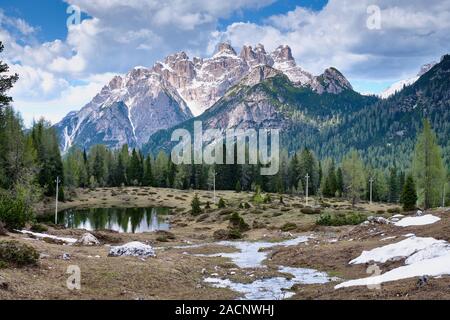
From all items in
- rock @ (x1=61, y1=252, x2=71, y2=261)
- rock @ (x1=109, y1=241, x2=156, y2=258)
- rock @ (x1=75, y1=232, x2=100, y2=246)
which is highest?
rock @ (x1=61, y1=252, x2=71, y2=261)

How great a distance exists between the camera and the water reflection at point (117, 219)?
257 feet

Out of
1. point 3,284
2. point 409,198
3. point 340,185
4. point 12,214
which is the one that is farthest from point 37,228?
point 340,185

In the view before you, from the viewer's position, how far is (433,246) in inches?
956

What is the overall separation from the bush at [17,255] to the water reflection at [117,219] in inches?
2083

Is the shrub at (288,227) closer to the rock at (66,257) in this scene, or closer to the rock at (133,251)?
the rock at (133,251)

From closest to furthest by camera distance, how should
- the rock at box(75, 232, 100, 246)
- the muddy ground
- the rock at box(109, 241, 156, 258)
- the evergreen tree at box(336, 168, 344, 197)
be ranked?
1. the muddy ground
2. the rock at box(109, 241, 156, 258)
3. the rock at box(75, 232, 100, 246)
4. the evergreen tree at box(336, 168, 344, 197)

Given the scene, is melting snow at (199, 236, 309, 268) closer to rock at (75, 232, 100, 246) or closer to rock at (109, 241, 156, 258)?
rock at (109, 241, 156, 258)

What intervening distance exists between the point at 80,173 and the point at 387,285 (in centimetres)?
15382

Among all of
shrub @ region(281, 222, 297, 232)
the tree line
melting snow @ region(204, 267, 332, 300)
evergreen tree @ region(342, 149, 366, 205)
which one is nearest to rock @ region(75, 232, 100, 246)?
melting snow @ region(204, 267, 332, 300)

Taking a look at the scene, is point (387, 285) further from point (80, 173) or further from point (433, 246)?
point (80, 173)

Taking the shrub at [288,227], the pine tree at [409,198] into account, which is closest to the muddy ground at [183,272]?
the shrub at [288,227]

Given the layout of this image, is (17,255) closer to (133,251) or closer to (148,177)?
(133,251)

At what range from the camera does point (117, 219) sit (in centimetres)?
9262

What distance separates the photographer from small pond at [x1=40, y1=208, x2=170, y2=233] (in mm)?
78250
